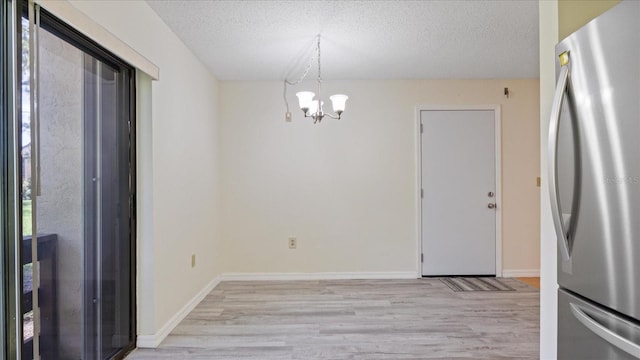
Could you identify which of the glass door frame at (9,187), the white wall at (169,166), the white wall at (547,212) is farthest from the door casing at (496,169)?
the glass door frame at (9,187)

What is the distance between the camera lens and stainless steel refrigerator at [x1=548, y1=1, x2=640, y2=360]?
99 centimetres

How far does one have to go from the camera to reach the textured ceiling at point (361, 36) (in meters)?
2.55

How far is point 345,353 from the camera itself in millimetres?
2447

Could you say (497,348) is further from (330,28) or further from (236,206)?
(236,206)

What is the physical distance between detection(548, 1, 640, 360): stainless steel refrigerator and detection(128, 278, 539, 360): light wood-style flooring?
143cm

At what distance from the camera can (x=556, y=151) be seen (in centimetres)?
120

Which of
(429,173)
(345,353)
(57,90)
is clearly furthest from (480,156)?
(57,90)

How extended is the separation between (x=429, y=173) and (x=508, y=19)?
1956 mm

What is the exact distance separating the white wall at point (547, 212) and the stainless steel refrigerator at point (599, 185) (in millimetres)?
357

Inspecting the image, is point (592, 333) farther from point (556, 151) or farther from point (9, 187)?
point (9, 187)

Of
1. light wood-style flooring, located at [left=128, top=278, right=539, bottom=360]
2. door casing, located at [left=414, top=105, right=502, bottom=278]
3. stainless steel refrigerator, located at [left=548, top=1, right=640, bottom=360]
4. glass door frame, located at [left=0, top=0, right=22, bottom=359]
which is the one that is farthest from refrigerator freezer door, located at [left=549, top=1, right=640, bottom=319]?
door casing, located at [left=414, top=105, right=502, bottom=278]

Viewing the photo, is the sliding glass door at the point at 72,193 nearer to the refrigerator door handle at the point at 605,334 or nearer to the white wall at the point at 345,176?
the white wall at the point at 345,176

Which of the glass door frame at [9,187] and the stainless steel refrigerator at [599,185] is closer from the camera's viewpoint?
the stainless steel refrigerator at [599,185]

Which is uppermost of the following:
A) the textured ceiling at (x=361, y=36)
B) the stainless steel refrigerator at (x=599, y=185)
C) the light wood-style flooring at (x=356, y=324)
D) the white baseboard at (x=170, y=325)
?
the textured ceiling at (x=361, y=36)
